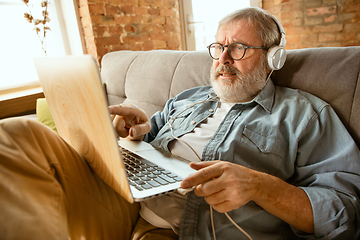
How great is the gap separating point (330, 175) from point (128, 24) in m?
2.26

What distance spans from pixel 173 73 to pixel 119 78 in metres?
0.54

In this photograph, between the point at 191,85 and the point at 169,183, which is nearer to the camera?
the point at 169,183

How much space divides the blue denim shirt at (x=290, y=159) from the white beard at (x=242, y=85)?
0.06m

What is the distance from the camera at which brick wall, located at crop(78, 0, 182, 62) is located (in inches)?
89.2

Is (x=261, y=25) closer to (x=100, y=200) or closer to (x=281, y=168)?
(x=281, y=168)

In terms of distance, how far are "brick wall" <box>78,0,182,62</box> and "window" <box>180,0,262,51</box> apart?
18 cm

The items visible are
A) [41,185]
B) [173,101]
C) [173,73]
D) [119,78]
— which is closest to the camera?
[41,185]

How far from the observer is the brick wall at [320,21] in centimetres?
274

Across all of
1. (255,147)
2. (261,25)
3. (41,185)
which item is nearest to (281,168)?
(255,147)

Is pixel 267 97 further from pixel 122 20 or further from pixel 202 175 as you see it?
pixel 122 20

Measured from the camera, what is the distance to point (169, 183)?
670mm

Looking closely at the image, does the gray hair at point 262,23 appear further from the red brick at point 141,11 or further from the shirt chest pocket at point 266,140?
the red brick at point 141,11

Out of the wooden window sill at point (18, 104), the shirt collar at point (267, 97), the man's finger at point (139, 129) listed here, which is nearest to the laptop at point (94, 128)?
the man's finger at point (139, 129)

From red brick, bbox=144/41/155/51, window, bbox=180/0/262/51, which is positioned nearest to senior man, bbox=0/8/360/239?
red brick, bbox=144/41/155/51
